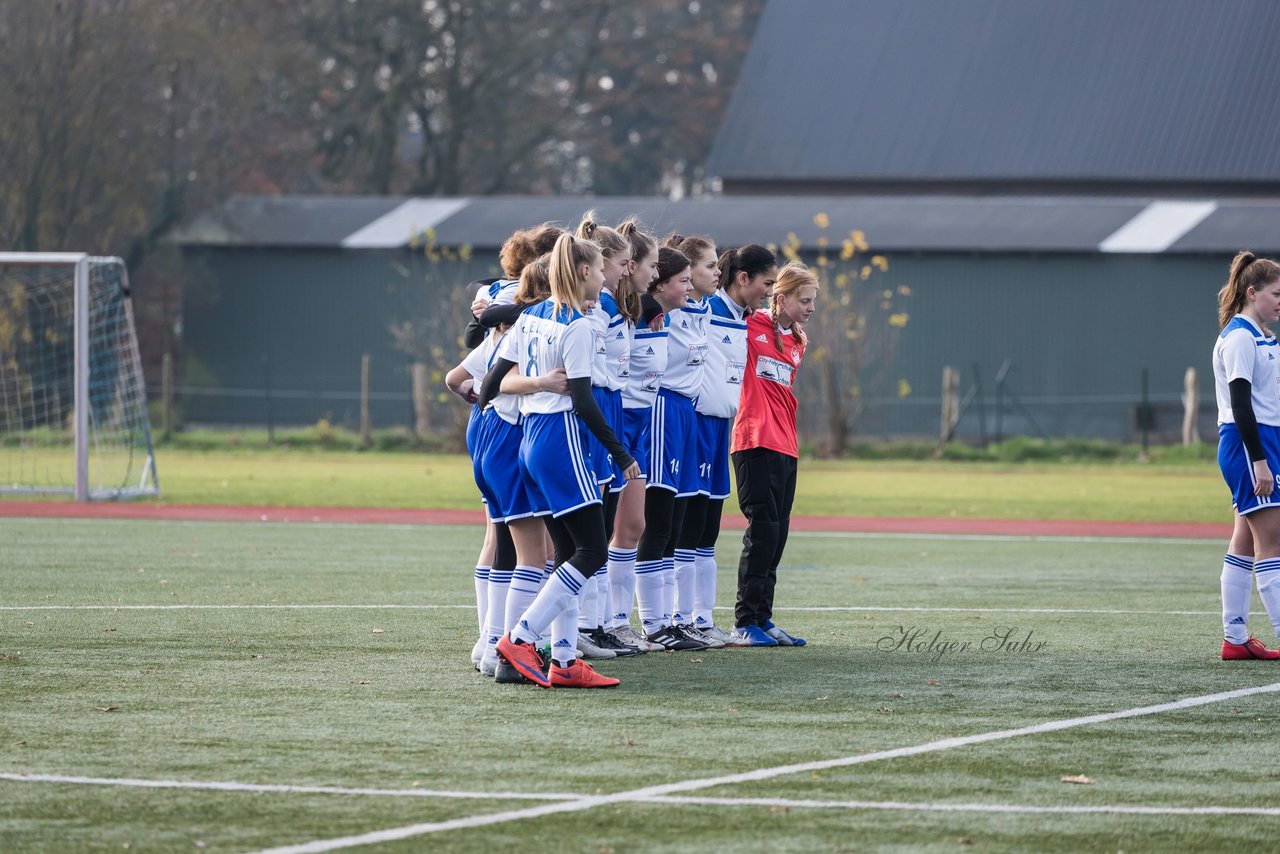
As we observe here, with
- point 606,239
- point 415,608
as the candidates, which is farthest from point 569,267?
point 415,608

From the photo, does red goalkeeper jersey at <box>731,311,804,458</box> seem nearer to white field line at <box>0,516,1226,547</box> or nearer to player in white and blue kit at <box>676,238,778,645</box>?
player in white and blue kit at <box>676,238,778,645</box>

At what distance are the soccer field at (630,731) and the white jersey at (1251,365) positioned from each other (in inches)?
47.5

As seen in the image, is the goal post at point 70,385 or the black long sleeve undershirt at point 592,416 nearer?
the black long sleeve undershirt at point 592,416

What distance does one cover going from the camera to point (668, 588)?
8.70 meters

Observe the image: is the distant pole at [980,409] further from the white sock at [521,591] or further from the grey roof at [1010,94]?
the white sock at [521,591]

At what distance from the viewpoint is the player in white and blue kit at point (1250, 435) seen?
8086 millimetres

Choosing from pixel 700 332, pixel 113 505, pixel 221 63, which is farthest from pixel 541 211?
pixel 700 332

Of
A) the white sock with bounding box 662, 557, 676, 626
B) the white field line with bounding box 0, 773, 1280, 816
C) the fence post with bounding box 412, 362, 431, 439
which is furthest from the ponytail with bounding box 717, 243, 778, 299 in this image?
the fence post with bounding box 412, 362, 431, 439

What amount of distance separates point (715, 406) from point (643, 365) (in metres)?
0.51

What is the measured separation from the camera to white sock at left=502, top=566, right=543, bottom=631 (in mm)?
7543

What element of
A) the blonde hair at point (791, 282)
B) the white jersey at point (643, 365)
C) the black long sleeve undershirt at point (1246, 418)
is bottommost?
the black long sleeve undershirt at point (1246, 418)

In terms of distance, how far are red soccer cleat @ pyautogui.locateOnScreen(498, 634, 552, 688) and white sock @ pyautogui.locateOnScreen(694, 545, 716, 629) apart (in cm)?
155

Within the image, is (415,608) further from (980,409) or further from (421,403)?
(980,409)

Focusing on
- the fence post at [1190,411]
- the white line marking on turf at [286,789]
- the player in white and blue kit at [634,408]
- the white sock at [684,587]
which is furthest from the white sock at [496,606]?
the fence post at [1190,411]
